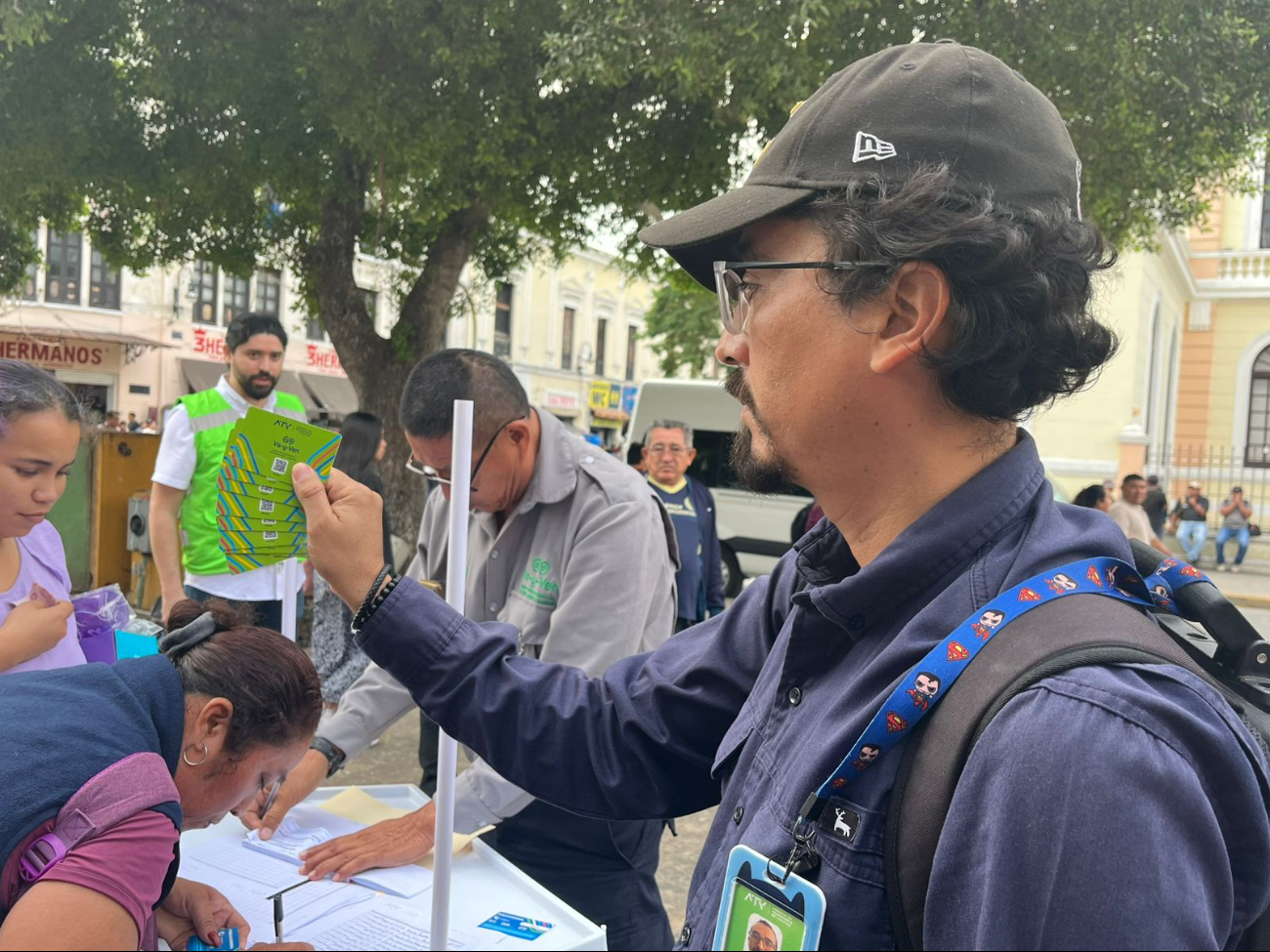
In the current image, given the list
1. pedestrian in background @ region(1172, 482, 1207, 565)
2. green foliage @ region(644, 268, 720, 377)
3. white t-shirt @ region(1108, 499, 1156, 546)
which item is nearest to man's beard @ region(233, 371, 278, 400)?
white t-shirt @ region(1108, 499, 1156, 546)

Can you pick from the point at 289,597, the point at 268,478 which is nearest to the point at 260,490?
the point at 268,478

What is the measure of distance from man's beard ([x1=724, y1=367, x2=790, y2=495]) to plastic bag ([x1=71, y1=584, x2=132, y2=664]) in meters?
1.66

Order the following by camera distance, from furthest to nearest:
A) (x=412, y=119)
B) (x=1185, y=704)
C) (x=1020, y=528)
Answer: (x=412, y=119) → (x=1020, y=528) → (x=1185, y=704)

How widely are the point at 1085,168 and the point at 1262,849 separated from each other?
23.8ft

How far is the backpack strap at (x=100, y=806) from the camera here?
137 centimetres

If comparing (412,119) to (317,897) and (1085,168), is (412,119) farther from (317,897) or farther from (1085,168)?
(317,897)

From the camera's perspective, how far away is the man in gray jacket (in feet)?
7.31

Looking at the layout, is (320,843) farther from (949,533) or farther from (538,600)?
(949,533)

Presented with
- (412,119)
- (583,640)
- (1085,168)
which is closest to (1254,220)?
(1085,168)

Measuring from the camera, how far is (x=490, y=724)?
1463 mm

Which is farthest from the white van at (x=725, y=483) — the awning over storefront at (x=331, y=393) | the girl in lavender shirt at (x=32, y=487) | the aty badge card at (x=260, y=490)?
the awning over storefront at (x=331, y=393)

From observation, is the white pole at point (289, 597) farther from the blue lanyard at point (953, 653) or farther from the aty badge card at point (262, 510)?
the blue lanyard at point (953, 653)

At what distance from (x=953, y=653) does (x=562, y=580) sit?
1.59 meters

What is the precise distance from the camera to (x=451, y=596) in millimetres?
1509
